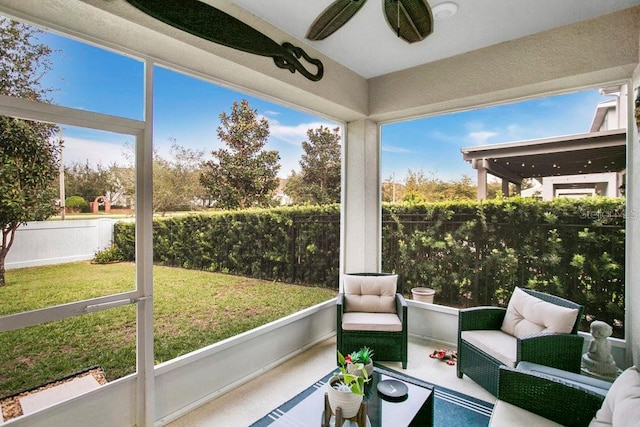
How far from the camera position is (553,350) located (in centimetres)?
232

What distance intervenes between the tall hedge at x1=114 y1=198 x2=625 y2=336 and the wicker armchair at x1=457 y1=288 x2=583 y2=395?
501 millimetres

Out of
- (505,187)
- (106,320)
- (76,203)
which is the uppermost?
(505,187)

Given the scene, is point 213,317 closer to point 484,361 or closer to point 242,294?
point 242,294

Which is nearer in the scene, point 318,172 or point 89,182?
point 89,182

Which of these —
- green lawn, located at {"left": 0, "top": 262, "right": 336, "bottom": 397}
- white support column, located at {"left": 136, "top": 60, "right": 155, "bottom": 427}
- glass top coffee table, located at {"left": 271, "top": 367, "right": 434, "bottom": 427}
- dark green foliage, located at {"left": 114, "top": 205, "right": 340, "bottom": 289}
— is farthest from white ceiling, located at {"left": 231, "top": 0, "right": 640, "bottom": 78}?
glass top coffee table, located at {"left": 271, "top": 367, "right": 434, "bottom": 427}

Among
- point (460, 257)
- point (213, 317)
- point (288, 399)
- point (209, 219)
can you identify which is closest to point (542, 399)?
point (288, 399)

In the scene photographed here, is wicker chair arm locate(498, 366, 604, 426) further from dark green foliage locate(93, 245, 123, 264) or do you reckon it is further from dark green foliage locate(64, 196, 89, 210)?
dark green foliage locate(64, 196, 89, 210)

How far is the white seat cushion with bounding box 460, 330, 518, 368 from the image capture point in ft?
7.98

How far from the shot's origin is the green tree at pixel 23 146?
173 cm

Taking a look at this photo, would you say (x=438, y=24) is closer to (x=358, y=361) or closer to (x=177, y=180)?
(x=177, y=180)

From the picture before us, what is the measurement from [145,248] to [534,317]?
2.97 meters

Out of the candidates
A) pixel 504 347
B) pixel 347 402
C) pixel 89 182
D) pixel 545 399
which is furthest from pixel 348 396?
pixel 89 182

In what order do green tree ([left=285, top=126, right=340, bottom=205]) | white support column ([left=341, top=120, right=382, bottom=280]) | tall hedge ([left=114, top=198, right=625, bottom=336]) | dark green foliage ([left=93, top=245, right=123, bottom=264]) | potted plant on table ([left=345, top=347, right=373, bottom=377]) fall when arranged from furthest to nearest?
white support column ([left=341, top=120, right=382, bottom=280]), green tree ([left=285, top=126, right=340, bottom=205]), tall hedge ([left=114, top=198, right=625, bottom=336]), dark green foliage ([left=93, top=245, right=123, bottom=264]), potted plant on table ([left=345, top=347, right=373, bottom=377])

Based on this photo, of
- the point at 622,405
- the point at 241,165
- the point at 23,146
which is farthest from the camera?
the point at 241,165
